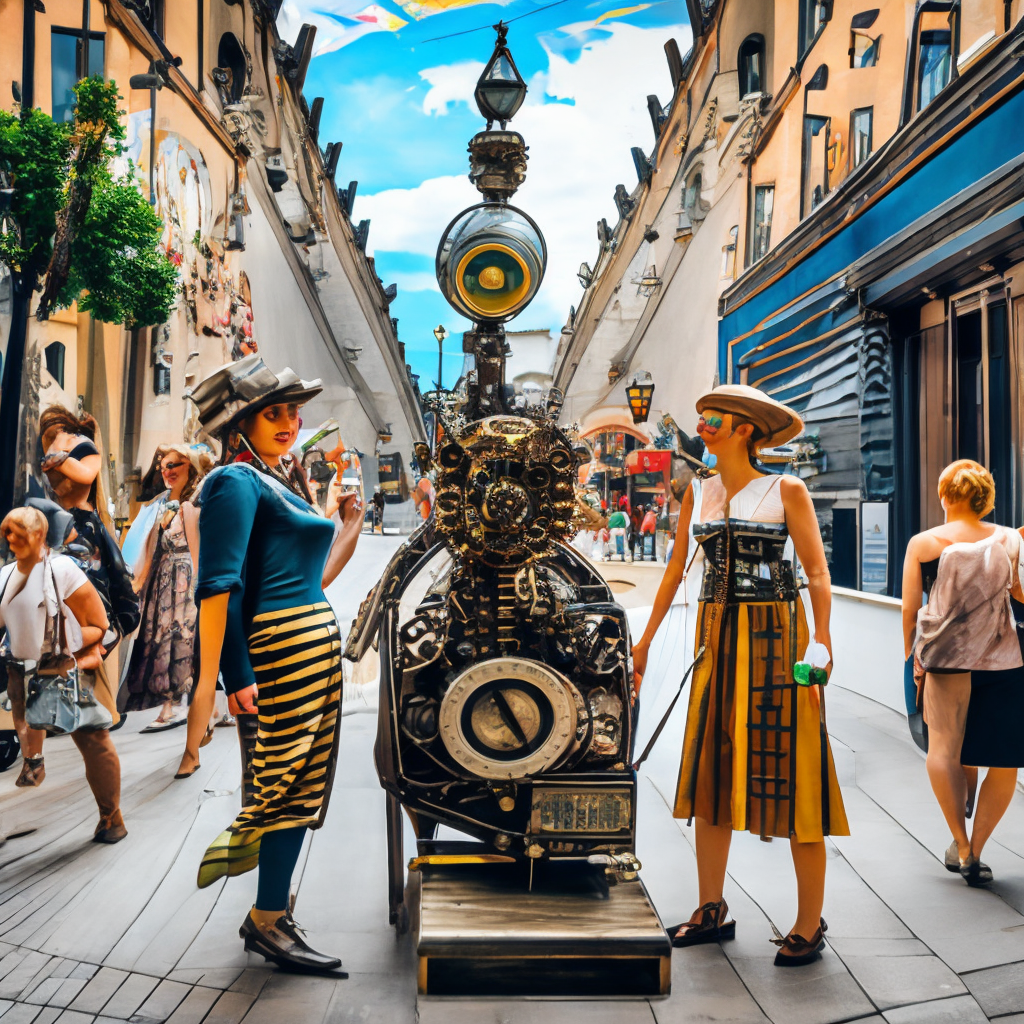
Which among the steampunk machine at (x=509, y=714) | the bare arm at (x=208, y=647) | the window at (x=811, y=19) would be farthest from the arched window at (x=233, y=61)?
the bare arm at (x=208, y=647)

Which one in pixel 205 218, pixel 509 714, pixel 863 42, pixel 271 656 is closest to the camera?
pixel 271 656

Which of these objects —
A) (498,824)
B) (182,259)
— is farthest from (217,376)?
(182,259)

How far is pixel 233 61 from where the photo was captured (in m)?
6.13

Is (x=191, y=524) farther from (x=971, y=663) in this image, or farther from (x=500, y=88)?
(x=971, y=663)

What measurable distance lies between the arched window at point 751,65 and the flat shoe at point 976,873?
5291mm

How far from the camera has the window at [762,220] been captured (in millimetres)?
6434

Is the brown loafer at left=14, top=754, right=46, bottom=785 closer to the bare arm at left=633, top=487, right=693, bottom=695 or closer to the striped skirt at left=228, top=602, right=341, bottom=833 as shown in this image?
the striped skirt at left=228, top=602, right=341, bottom=833

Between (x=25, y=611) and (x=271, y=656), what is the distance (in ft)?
4.68

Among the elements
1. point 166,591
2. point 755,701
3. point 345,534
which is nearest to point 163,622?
point 166,591

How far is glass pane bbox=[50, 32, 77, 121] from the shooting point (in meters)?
4.37

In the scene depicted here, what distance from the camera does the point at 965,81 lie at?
406 cm

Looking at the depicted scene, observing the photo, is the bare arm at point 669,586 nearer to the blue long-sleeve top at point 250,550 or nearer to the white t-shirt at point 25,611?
the blue long-sleeve top at point 250,550

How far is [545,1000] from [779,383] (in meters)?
4.81

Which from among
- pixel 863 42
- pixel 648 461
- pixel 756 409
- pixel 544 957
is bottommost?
pixel 544 957
